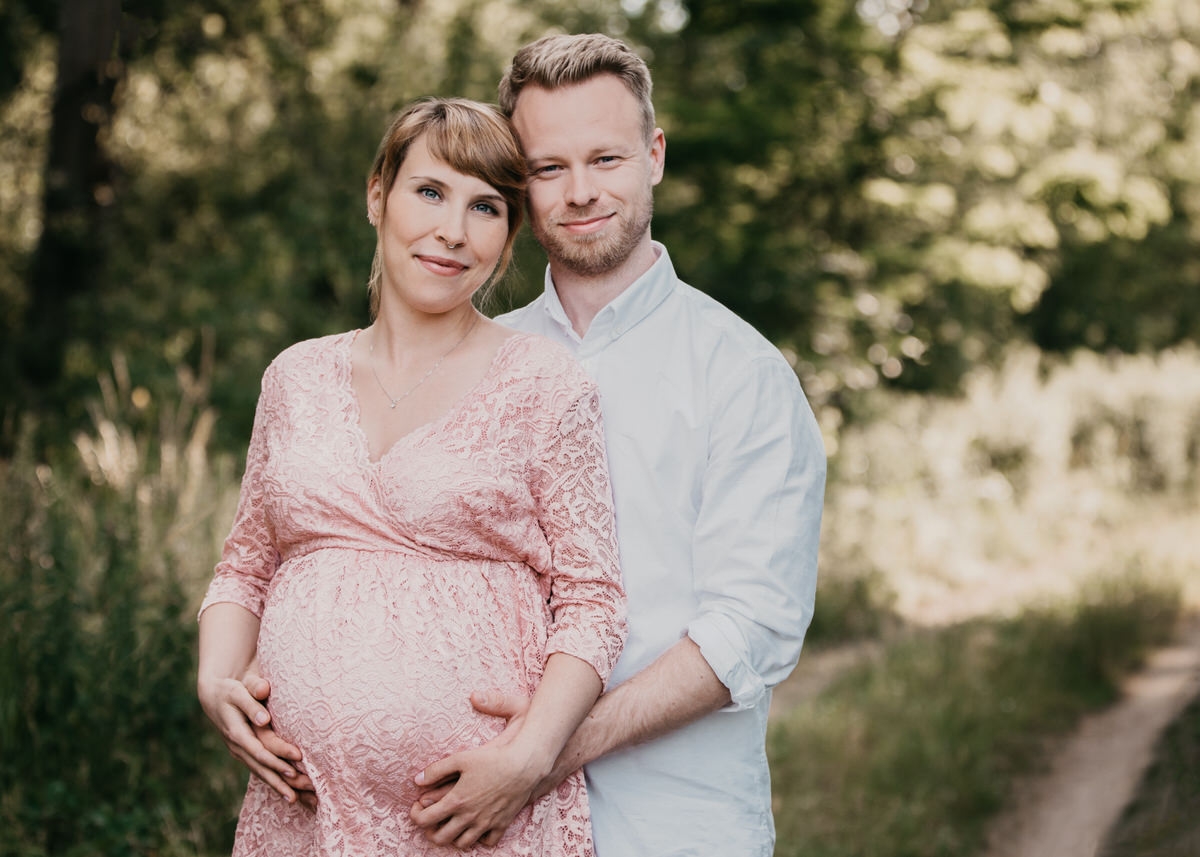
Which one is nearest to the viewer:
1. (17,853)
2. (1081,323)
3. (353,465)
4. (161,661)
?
(353,465)

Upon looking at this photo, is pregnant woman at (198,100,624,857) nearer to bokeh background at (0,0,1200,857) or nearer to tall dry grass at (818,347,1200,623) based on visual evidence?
bokeh background at (0,0,1200,857)

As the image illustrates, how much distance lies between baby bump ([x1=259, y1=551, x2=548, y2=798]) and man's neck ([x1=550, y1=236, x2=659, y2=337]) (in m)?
0.63

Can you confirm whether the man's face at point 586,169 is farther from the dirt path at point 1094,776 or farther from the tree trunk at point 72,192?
the tree trunk at point 72,192

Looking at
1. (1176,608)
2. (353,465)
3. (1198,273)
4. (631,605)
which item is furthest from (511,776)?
(1198,273)

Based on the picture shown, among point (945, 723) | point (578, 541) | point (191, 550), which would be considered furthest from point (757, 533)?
point (945, 723)

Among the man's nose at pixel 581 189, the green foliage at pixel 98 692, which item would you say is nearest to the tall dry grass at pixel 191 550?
the green foliage at pixel 98 692

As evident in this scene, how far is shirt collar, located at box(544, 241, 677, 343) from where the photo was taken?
2.38 metres

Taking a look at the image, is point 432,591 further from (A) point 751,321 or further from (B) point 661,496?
(A) point 751,321

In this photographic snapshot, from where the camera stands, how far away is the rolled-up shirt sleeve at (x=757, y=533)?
208cm

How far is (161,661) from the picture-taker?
4.14 meters

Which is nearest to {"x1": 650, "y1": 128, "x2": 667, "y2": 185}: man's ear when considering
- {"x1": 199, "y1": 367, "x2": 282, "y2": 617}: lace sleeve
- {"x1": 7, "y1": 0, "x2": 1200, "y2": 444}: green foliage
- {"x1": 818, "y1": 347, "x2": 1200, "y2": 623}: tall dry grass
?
{"x1": 199, "y1": 367, "x2": 282, "y2": 617}: lace sleeve

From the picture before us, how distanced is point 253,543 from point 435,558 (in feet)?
1.56

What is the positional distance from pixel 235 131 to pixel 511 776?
9163 mm

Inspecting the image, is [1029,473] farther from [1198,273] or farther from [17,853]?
[1198,273]
